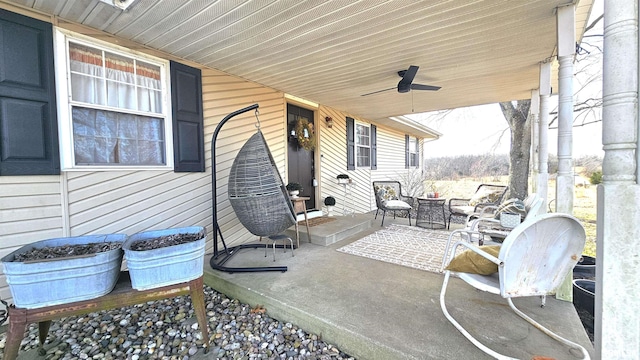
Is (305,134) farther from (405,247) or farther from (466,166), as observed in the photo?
(466,166)

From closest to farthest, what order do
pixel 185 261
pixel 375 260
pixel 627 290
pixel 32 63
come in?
pixel 627 290, pixel 185 261, pixel 32 63, pixel 375 260

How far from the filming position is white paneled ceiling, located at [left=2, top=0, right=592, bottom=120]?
2.22 meters

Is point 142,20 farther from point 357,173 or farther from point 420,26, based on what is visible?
point 357,173

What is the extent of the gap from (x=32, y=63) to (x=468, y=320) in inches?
163

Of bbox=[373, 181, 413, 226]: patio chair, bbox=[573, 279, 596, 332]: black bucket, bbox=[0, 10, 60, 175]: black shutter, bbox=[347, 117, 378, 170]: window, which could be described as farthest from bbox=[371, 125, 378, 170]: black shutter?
bbox=[0, 10, 60, 175]: black shutter

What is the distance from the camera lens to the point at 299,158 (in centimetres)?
513

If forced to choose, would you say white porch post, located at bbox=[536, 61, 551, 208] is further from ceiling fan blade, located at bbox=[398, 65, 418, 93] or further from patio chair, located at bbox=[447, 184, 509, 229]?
ceiling fan blade, located at bbox=[398, 65, 418, 93]

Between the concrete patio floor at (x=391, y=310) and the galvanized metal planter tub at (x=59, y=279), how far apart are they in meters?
1.08

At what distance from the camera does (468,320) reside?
1851 millimetres

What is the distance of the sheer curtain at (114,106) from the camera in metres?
2.51

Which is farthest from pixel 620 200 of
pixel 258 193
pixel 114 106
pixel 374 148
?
pixel 374 148

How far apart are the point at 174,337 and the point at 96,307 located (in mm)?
590

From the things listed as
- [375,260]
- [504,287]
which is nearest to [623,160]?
[504,287]

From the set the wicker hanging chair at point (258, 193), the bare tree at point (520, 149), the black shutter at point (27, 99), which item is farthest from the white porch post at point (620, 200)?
the bare tree at point (520, 149)
